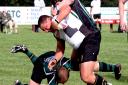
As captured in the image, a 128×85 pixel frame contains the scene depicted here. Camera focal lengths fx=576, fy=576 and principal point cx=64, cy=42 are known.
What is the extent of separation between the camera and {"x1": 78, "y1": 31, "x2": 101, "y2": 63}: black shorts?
859 centimetres

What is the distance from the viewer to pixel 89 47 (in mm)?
8625

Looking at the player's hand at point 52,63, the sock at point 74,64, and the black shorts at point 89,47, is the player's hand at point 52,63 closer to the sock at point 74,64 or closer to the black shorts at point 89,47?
the black shorts at point 89,47

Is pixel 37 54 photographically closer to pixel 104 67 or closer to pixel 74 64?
pixel 104 67

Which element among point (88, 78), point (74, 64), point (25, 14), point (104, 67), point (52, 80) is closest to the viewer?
point (88, 78)

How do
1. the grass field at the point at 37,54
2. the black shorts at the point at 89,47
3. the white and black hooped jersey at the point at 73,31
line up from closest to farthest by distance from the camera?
the white and black hooped jersey at the point at 73,31
the black shorts at the point at 89,47
the grass field at the point at 37,54

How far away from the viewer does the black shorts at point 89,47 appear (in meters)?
8.59

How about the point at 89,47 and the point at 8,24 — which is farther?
the point at 8,24

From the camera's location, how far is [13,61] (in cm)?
1461

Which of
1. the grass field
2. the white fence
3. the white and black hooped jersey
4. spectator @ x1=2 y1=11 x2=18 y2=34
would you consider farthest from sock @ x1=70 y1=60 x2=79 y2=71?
the white fence

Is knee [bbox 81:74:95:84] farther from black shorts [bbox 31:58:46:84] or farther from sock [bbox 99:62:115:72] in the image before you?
sock [bbox 99:62:115:72]

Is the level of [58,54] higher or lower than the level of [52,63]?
higher

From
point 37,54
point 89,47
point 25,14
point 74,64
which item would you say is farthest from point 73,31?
point 25,14

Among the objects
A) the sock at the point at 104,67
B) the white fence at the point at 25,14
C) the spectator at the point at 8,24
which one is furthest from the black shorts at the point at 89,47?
the white fence at the point at 25,14

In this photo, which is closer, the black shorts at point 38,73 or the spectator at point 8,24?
the black shorts at point 38,73
